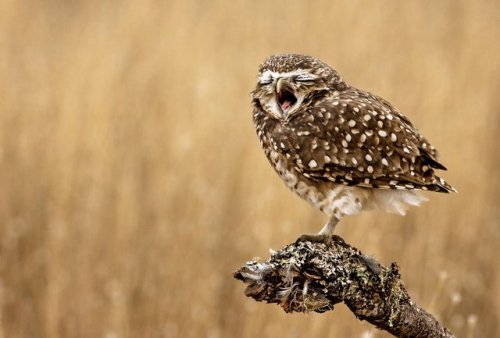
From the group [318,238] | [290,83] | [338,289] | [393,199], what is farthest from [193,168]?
[338,289]

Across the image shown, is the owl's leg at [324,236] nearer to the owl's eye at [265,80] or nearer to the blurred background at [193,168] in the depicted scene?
the owl's eye at [265,80]

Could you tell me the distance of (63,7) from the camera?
9.28 meters

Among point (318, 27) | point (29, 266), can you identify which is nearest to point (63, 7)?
point (318, 27)

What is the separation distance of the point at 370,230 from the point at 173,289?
1.28 meters

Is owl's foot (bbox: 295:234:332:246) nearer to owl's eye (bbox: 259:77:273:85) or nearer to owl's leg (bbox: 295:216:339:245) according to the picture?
owl's leg (bbox: 295:216:339:245)

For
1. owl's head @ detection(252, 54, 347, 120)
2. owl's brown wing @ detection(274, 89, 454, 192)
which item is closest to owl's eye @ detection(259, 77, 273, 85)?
owl's head @ detection(252, 54, 347, 120)

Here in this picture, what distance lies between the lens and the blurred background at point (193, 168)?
4.99 meters

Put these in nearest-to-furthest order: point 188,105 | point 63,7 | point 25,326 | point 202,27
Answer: point 25,326 < point 188,105 < point 202,27 < point 63,7

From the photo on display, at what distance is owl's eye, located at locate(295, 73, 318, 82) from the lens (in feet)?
7.93

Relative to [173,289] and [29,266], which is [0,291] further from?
[173,289]

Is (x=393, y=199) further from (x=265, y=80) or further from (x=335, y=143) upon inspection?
(x=265, y=80)

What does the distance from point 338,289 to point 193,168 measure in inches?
142

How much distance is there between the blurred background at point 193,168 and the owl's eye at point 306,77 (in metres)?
2.02

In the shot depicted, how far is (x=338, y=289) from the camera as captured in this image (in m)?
2.25
